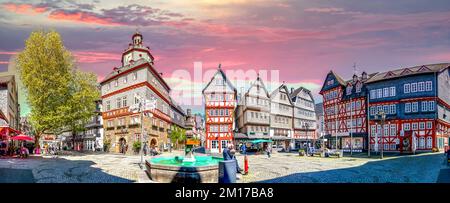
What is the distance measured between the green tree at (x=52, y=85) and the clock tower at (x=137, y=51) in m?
0.79

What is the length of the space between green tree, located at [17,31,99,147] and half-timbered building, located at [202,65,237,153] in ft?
7.81

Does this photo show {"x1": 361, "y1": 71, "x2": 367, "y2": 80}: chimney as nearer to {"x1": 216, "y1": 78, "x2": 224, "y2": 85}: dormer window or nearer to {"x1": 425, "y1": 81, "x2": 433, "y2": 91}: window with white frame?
{"x1": 425, "y1": 81, "x2": 433, "y2": 91}: window with white frame

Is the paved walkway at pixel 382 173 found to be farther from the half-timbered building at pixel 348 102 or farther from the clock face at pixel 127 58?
the clock face at pixel 127 58

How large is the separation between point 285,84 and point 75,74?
454 centimetres

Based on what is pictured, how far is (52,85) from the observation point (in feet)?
27.1

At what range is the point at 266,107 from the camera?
8219mm

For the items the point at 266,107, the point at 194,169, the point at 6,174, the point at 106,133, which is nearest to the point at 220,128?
the point at 266,107

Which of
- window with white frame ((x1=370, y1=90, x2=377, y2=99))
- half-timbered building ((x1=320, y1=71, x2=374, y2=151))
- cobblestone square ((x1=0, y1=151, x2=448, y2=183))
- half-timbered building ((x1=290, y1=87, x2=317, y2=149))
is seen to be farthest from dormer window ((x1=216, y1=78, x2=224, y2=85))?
window with white frame ((x1=370, y1=90, x2=377, y2=99))

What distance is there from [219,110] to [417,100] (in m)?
4.32

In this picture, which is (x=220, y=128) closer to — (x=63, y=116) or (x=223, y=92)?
(x=223, y=92)

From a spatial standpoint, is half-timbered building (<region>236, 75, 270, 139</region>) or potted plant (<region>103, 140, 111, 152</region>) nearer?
half-timbered building (<region>236, 75, 270, 139</region>)

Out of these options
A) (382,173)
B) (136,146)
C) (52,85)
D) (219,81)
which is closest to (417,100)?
(382,173)

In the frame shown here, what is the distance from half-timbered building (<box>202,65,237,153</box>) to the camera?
20.2 feet

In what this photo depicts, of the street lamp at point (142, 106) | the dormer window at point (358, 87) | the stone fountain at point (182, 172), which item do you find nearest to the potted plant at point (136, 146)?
the street lamp at point (142, 106)
